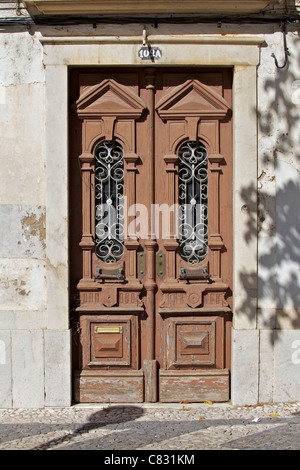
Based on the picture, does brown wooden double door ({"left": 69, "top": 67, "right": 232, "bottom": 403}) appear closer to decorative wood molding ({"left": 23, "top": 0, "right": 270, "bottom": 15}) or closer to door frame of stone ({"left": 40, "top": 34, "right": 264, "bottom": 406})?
door frame of stone ({"left": 40, "top": 34, "right": 264, "bottom": 406})

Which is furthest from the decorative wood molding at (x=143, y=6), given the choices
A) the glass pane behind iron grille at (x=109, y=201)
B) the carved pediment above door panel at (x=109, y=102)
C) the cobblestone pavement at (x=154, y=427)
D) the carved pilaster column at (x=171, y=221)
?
the cobblestone pavement at (x=154, y=427)

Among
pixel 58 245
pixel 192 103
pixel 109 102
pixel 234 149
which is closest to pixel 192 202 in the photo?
pixel 234 149

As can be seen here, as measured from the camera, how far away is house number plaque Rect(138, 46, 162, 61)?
19.6 feet

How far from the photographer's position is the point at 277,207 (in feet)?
20.1

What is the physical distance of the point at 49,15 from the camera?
5969 mm

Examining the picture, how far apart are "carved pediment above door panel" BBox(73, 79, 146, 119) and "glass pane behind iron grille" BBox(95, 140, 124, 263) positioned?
0.31 m

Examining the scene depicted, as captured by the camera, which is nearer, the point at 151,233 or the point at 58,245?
the point at 58,245

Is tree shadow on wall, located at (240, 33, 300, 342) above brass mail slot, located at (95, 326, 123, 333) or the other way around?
above

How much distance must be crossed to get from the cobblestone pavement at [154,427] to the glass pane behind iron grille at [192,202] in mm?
1575

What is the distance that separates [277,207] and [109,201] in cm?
173

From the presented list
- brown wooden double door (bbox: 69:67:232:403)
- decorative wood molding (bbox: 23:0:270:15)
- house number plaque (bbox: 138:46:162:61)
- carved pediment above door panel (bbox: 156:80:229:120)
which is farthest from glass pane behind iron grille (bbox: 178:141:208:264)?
decorative wood molding (bbox: 23:0:270:15)

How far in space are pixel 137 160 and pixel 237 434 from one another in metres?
2.84

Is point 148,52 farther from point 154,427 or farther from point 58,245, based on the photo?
point 154,427

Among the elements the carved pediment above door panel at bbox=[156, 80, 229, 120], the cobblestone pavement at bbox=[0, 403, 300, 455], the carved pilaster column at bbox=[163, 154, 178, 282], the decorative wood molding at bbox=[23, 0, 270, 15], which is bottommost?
the cobblestone pavement at bbox=[0, 403, 300, 455]
